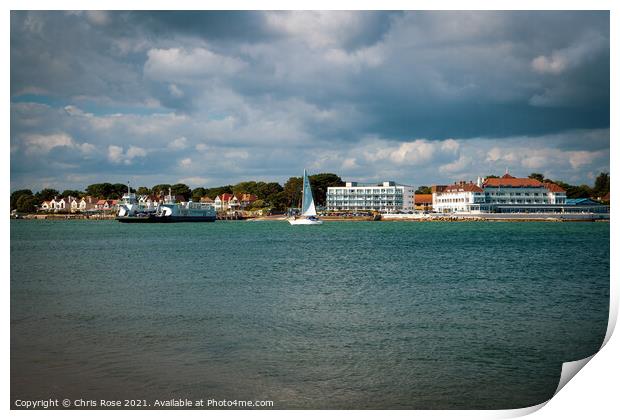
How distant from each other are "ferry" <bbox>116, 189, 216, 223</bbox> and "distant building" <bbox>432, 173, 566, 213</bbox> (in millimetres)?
32571

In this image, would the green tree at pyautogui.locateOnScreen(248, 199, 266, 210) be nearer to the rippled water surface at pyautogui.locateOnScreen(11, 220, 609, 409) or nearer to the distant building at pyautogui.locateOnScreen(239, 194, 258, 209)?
the distant building at pyautogui.locateOnScreen(239, 194, 258, 209)

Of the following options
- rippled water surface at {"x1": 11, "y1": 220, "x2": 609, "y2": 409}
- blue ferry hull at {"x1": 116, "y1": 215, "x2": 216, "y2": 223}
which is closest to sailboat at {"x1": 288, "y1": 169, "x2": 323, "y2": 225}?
blue ferry hull at {"x1": 116, "y1": 215, "x2": 216, "y2": 223}

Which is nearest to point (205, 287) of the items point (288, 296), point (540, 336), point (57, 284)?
point (288, 296)

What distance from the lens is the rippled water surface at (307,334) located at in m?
6.92

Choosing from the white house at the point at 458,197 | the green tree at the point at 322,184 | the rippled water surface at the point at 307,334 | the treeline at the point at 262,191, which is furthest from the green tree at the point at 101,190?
the rippled water surface at the point at 307,334

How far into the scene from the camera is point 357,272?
Answer: 696 inches

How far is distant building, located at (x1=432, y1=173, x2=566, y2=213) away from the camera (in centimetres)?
6919

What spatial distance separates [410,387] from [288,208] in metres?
79.3

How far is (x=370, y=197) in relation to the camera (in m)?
94.2

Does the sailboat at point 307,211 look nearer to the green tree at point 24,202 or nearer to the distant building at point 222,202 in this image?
the green tree at point 24,202

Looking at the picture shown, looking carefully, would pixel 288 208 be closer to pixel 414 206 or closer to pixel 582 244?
pixel 414 206

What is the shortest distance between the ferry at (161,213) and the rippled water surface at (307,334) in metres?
50.1

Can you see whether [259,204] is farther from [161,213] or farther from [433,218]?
[433,218]

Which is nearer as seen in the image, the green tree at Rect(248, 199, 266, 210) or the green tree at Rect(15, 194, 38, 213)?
the green tree at Rect(15, 194, 38, 213)
